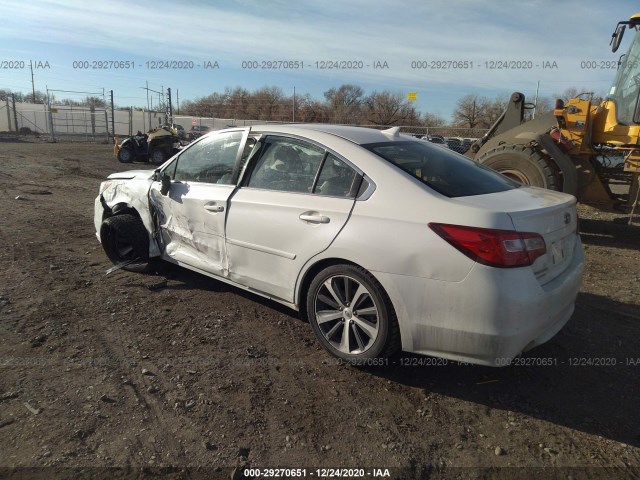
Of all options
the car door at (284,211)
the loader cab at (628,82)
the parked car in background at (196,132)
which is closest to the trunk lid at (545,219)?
the car door at (284,211)

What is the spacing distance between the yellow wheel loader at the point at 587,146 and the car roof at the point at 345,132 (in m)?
4.17

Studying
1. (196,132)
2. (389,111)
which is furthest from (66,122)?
(389,111)

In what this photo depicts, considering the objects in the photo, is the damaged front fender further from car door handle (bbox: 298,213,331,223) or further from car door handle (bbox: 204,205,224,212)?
car door handle (bbox: 298,213,331,223)

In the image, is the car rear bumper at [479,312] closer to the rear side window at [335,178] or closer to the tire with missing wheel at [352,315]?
the tire with missing wheel at [352,315]

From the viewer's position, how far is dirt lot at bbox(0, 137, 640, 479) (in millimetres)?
2389

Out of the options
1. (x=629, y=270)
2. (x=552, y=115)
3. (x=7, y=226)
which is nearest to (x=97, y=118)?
(x=7, y=226)

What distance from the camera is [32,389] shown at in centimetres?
291

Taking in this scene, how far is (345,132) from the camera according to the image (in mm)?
3676

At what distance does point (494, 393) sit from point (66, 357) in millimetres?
2987

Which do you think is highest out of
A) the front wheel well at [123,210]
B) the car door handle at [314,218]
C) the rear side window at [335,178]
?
the rear side window at [335,178]

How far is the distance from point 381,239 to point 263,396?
125cm

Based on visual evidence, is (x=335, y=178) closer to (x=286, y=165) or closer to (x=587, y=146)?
(x=286, y=165)

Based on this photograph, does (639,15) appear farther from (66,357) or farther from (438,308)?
(66,357)

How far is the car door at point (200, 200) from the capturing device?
401 centimetres
